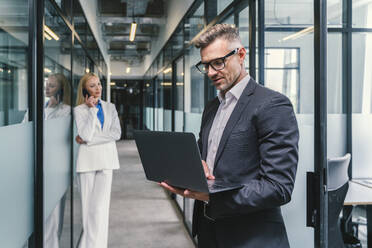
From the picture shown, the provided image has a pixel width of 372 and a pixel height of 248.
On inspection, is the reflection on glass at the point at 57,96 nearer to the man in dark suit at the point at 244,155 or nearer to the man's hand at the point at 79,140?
the man's hand at the point at 79,140

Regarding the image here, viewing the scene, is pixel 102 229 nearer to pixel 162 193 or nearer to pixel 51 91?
pixel 51 91

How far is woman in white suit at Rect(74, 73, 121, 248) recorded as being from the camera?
327 cm

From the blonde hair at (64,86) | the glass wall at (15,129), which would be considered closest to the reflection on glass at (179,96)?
the blonde hair at (64,86)

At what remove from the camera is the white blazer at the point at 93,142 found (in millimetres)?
3256

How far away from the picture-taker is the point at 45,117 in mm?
2285

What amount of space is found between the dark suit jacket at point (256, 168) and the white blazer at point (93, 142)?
208 cm

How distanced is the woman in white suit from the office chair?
1796 mm

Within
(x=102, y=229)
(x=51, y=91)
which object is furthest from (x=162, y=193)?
(x=51, y=91)

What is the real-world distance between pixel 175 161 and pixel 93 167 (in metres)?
2.14

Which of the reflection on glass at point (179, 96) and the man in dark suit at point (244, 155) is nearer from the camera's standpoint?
the man in dark suit at point (244, 155)

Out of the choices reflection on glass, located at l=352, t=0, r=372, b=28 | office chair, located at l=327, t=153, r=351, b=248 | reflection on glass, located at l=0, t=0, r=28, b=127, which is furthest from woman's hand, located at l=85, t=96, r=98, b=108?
reflection on glass, located at l=352, t=0, r=372, b=28

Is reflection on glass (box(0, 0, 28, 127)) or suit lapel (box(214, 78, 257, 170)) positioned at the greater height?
reflection on glass (box(0, 0, 28, 127))

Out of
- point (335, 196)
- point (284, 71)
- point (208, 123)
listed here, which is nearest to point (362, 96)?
point (335, 196)

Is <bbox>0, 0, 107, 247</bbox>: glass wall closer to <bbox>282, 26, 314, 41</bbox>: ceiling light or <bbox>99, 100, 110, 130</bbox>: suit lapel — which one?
<bbox>99, 100, 110, 130</bbox>: suit lapel
